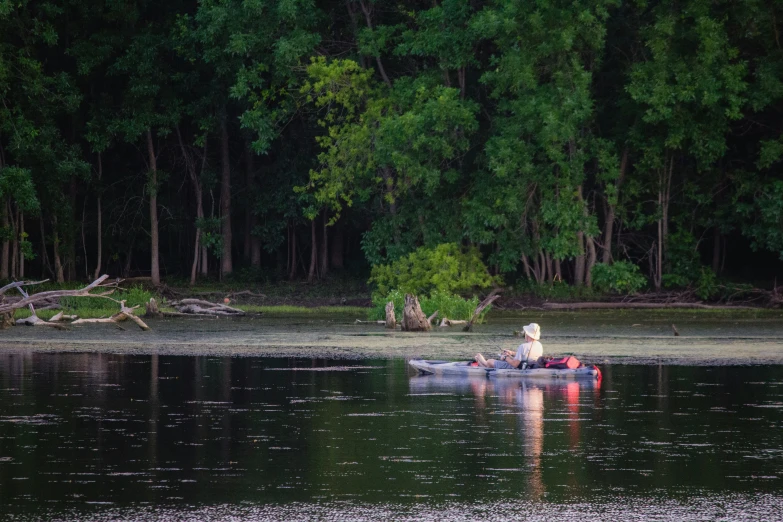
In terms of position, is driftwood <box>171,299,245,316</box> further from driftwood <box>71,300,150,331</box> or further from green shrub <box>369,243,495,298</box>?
green shrub <box>369,243,495,298</box>

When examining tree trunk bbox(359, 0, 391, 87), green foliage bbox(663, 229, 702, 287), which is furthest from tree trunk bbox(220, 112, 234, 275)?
green foliage bbox(663, 229, 702, 287)

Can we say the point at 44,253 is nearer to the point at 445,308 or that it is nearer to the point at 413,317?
the point at 445,308

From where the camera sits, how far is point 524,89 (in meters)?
40.2

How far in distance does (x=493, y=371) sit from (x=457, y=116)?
2078 cm

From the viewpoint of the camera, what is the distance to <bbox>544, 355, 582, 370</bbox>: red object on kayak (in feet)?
65.3

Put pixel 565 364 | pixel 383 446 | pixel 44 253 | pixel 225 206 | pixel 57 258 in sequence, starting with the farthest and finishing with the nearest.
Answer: pixel 225 206 < pixel 44 253 < pixel 57 258 < pixel 565 364 < pixel 383 446

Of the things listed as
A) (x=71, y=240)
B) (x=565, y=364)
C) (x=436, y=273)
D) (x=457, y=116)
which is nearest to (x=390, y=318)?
(x=436, y=273)

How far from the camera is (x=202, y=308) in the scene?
3688cm

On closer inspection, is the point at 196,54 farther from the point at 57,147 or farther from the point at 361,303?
the point at 361,303

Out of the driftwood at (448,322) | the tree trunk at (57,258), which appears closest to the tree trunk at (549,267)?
the driftwood at (448,322)

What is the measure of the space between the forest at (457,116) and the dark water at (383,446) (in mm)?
20356

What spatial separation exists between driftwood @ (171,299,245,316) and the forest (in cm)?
740

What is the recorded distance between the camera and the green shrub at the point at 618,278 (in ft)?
133

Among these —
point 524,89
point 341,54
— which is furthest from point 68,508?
point 341,54
